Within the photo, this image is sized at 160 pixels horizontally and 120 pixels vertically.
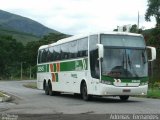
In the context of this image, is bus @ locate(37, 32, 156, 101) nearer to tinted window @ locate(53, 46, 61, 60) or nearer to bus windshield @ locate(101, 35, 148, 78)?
bus windshield @ locate(101, 35, 148, 78)

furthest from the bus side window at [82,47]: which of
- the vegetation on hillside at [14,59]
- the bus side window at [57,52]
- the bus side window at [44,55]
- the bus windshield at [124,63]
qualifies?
the vegetation on hillside at [14,59]

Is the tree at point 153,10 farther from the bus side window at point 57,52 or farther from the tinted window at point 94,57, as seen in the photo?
the tinted window at point 94,57

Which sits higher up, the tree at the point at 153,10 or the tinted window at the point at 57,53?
the tree at the point at 153,10

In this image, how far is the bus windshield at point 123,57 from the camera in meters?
23.7

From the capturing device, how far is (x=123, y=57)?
78.5 ft

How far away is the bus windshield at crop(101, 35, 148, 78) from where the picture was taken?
932 inches

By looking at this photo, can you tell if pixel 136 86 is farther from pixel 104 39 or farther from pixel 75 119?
pixel 75 119

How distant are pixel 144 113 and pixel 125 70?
7.11 metres

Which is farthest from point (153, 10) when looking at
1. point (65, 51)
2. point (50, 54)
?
point (65, 51)

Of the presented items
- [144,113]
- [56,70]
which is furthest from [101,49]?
[56,70]

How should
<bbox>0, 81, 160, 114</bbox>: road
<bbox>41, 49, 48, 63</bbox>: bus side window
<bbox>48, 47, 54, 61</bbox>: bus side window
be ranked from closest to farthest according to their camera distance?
<bbox>0, 81, 160, 114</bbox>: road → <bbox>48, 47, 54, 61</bbox>: bus side window → <bbox>41, 49, 48, 63</bbox>: bus side window

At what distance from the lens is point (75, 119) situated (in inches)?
613

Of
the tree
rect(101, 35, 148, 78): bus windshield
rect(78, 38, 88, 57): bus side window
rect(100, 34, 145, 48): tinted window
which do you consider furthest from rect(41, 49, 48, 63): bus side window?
the tree

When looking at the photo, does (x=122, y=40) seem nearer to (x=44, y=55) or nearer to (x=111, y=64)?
(x=111, y=64)
